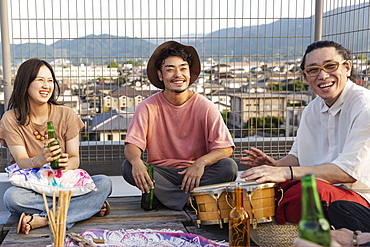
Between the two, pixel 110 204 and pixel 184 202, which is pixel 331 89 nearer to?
pixel 184 202

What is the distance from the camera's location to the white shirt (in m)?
2.63

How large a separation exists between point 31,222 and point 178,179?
3.51ft

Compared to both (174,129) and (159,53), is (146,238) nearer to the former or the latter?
(174,129)

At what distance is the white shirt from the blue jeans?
4.48ft

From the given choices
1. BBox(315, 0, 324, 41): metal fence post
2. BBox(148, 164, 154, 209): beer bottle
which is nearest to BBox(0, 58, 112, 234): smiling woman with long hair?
BBox(148, 164, 154, 209): beer bottle

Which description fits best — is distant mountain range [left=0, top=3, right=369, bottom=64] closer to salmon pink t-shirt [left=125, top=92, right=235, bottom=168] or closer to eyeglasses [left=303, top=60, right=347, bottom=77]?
salmon pink t-shirt [left=125, top=92, right=235, bottom=168]

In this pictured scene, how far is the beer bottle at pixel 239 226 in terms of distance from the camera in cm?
214

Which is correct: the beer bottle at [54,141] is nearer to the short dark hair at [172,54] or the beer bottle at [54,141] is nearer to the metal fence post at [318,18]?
the short dark hair at [172,54]

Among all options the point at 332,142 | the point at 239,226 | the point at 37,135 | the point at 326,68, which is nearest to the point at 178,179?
the point at 37,135

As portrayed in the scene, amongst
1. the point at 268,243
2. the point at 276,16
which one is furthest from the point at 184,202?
the point at 276,16

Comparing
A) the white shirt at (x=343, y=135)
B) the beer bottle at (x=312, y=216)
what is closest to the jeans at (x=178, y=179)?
the white shirt at (x=343, y=135)

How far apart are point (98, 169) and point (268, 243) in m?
2.22

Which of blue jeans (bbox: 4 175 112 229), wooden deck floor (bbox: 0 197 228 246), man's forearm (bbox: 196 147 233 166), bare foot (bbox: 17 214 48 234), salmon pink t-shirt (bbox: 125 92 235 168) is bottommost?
wooden deck floor (bbox: 0 197 228 246)

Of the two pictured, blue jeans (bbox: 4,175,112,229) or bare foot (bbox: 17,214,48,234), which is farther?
blue jeans (bbox: 4,175,112,229)
